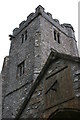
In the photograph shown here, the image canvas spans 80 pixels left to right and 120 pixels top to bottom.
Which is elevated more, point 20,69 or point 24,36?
point 24,36

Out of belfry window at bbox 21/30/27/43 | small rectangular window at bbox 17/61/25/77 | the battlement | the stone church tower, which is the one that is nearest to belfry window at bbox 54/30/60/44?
the stone church tower

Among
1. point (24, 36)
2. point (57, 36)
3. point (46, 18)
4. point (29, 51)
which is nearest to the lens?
point (29, 51)

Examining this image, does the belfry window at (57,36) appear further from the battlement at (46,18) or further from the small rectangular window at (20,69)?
the small rectangular window at (20,69)

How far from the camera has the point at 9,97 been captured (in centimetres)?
1407

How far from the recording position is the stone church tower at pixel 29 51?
512 inches

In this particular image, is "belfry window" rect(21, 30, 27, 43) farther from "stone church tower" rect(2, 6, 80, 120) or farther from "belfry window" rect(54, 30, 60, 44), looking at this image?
"belfry window" rect(54, 30, 60, 44)

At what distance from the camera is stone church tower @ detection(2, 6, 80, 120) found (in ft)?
42.7

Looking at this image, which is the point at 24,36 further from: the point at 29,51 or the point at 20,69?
the point at 20,69

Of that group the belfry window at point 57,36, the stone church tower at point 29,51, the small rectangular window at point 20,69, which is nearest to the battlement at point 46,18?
the stone church tower at point 29,51

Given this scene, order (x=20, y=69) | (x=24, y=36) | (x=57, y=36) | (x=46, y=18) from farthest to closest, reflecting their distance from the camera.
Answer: (x=46, y=18) < (x=57, y=36) < (x=24, y=36) < (x=20, y=69)

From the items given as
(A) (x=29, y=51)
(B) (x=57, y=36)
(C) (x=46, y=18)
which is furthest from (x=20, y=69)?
(C) (x=46, y=18)

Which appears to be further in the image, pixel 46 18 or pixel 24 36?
pixel 46 18

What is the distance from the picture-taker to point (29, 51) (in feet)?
48.4

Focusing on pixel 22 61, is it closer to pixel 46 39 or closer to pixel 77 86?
pixel 46 39
